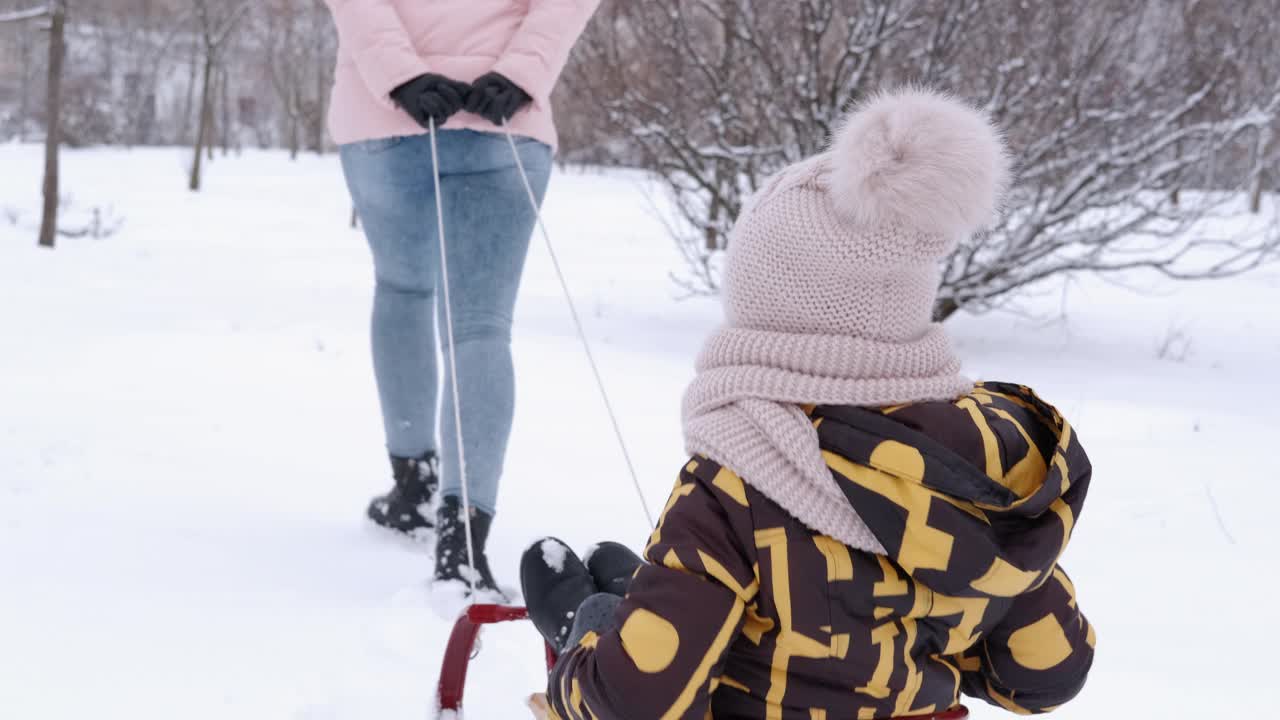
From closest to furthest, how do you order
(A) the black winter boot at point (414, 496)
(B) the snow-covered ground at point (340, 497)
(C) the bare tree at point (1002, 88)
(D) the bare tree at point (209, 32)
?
(B) the snow-covered ground at point (340, 497)
(A) the black winter boot at point (414, 496)
(C) the bare tree at point (1002, 88)
(D) the bare tree at point (209, 32)

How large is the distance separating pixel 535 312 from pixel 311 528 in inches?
158

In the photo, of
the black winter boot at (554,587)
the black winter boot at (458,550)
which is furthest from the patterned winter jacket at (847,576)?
the black winter boot at (458,550)

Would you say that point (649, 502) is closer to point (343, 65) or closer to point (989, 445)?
point (343, 65)

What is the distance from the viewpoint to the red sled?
1.25 m

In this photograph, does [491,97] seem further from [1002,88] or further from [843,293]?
[1002,88]

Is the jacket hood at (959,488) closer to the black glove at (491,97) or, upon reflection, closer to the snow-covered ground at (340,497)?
the snow-covered ground at (340,497)

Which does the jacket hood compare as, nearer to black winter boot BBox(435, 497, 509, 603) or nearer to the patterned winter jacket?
the patterned winter jacket

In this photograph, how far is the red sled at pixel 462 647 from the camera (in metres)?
1.25

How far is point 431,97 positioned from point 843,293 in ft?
3.51

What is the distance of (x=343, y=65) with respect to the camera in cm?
206

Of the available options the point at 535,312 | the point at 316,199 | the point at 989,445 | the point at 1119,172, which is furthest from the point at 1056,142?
the point at 316,199

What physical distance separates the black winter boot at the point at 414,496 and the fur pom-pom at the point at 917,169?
1.45 metres

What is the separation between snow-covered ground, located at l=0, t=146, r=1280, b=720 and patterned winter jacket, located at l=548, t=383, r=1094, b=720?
66cm

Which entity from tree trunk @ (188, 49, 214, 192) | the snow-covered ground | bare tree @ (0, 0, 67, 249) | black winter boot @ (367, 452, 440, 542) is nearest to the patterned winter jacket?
the snow-covered ground
